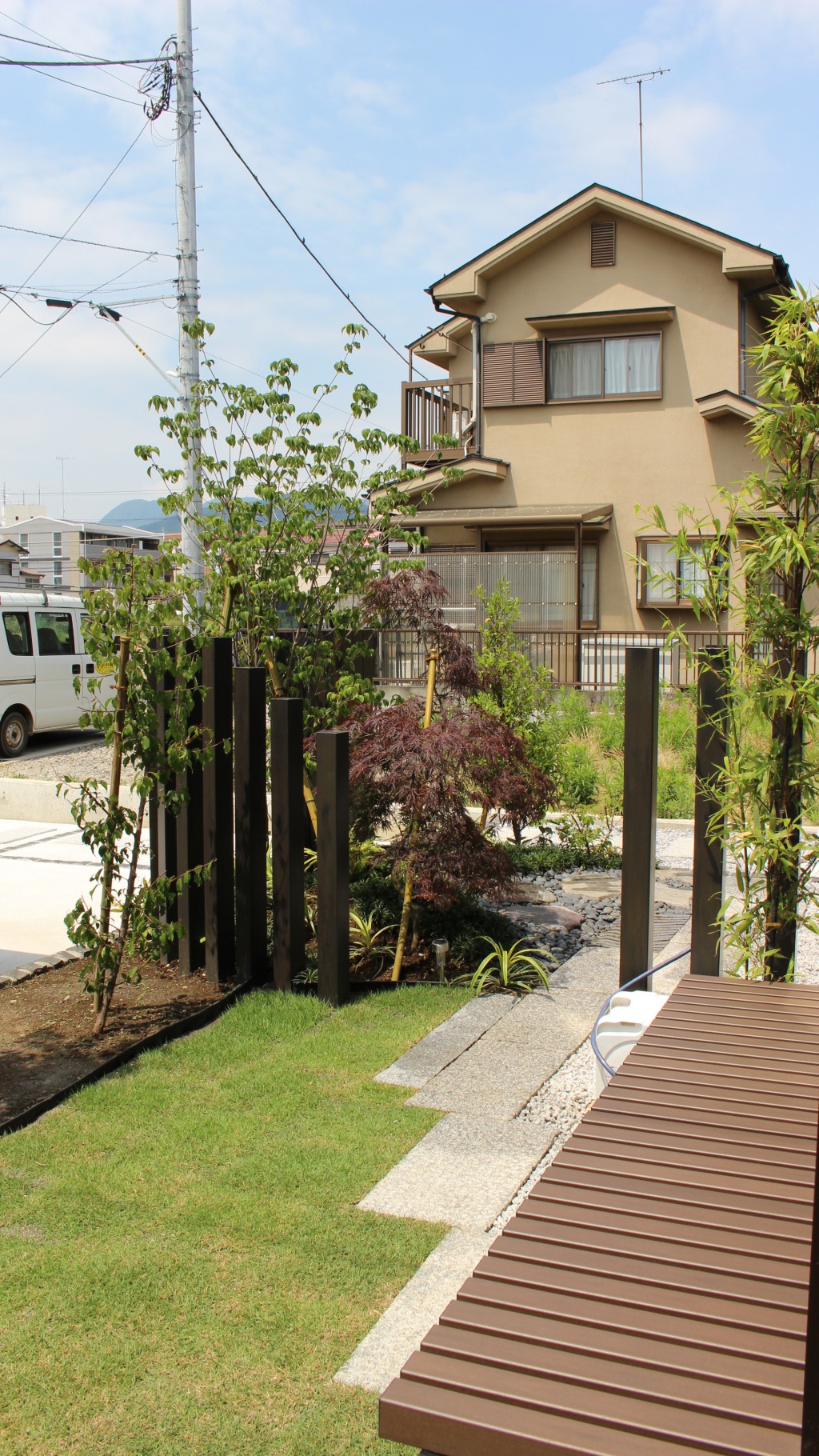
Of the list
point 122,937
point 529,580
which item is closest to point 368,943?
point 122,937

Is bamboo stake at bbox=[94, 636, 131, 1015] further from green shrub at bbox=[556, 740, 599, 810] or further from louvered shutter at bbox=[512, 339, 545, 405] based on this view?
louvered shutter at bbox=[512, 339, 545, 405]

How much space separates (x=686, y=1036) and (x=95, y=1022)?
8.04ft

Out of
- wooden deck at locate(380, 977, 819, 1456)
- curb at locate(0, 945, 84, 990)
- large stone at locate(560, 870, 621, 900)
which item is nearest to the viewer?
wooden deck at locate(380, 977, 819, 1456)

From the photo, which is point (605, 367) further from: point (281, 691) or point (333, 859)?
point (333, 859)

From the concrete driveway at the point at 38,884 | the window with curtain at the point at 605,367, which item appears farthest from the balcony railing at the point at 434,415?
the concrete driveway at the point at 38,884

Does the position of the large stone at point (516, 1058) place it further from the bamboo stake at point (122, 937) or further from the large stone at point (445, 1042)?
the bamboo stake at point (122, 937)

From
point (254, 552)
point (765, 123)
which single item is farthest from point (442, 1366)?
point (765, 123)

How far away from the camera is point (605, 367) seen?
18.2 metres

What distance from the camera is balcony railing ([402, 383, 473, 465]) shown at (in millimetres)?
18953

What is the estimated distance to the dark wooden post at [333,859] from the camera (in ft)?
15.2

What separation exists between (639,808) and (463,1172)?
1.50 m

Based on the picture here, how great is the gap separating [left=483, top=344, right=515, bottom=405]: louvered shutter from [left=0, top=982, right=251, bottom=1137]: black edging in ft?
51.0

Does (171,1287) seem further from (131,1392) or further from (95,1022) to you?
(95,1022)

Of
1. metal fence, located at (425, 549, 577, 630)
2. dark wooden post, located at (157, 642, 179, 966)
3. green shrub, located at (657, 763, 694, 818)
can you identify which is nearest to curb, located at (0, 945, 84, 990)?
dark wooden post, located at (157, 642, 179, 966)
